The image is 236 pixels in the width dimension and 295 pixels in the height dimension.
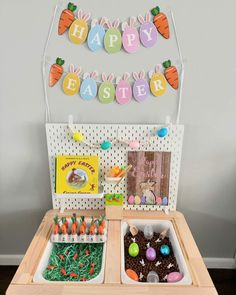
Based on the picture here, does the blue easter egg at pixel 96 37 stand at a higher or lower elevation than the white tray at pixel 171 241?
higher

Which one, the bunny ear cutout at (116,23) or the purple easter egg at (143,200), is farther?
the purple easter egg at (143,200)

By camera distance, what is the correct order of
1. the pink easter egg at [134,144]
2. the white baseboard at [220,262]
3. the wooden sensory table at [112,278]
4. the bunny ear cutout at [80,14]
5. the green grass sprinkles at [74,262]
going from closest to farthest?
1. the wooden sensory table at [112,278]
2. the green grass sprinkles at [74,262]
3. the bunny ear cutout at [80,14]
4. the pink easter egg at [134,144]
5. the white baseboard at [220,262]

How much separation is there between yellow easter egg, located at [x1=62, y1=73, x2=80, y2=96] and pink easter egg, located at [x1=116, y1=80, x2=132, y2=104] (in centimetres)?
19

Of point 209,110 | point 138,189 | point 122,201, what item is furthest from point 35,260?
point 209,110

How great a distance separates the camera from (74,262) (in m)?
1.12

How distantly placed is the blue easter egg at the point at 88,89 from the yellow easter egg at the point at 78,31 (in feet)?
0.58

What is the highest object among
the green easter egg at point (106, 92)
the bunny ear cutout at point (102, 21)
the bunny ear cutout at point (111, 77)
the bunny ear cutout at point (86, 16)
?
the bunny ear cutout at point (86, 16)

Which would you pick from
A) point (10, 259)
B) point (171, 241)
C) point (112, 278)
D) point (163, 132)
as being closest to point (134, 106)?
point (163, 132)

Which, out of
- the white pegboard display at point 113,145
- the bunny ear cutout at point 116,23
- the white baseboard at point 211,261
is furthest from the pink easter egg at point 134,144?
the white baseboard at point 211,261

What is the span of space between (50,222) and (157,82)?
0.83 m

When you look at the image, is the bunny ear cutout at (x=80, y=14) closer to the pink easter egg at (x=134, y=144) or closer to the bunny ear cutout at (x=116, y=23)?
the bunny ear cutout at (x=116, y=23)

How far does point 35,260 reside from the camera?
103 cm

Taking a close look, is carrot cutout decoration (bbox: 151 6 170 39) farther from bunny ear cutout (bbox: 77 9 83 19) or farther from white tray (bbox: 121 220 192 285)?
white tray (bbox: 121 220 192 285)

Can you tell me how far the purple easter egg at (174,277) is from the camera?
0.98m
